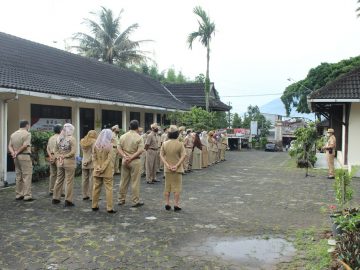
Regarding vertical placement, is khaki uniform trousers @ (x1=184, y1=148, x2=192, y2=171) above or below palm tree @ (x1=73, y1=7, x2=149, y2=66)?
below

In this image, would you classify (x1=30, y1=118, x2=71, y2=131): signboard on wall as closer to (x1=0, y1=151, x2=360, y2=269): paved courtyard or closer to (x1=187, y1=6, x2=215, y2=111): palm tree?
(x1=0, y1=151, x2=360, y2=269): paved courtyard

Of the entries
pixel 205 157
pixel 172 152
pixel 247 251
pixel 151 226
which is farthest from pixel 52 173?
pixel 205 157

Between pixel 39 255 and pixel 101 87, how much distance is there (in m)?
13.7

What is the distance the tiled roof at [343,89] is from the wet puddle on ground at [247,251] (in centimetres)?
887

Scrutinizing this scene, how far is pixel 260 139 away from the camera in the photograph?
3981cm

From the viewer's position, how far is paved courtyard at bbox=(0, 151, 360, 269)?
200 inches

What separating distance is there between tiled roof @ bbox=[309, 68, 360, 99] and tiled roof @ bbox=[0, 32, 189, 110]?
25.9 feet

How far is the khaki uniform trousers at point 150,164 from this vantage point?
11781 millimetres

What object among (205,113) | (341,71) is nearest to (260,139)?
(341,71)

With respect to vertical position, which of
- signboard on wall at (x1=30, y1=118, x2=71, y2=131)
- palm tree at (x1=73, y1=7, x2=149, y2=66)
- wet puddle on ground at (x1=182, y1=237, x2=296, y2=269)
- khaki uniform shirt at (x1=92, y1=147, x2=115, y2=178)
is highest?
palm tree at (x1=73, y1=7, x2=149, y2=66)

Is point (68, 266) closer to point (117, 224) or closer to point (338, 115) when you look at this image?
point (117, 224)

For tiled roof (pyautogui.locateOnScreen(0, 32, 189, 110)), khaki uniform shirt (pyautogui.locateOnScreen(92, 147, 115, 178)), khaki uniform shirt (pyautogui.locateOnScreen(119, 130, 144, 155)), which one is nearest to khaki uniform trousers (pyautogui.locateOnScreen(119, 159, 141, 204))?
khaki uniform shirt (pyautogui.locateOnScreen(119, 130, 144, 155))

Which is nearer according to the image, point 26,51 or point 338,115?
point 338,115

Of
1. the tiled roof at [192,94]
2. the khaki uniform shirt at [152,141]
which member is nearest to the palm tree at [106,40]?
the tiled roof at [192,94]
